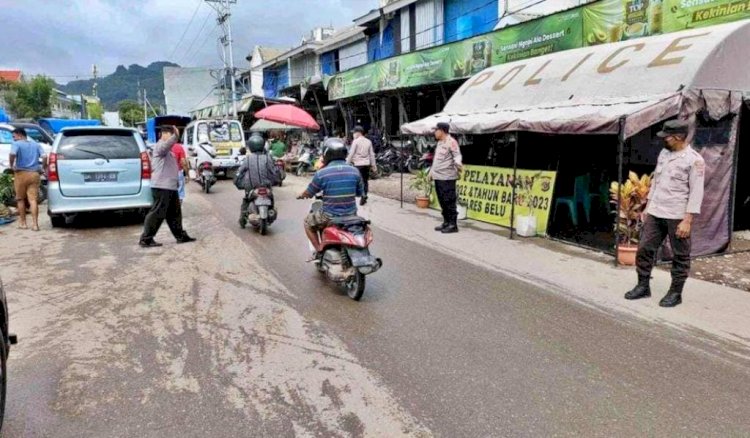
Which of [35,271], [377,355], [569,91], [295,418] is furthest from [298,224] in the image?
[295,418]

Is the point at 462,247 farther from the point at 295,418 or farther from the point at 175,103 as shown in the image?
the point at 175,103

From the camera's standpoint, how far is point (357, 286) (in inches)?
222

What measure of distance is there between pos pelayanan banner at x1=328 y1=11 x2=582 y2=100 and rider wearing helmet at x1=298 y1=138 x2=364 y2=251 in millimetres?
7917

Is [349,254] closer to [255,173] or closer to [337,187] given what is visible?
[337,187]

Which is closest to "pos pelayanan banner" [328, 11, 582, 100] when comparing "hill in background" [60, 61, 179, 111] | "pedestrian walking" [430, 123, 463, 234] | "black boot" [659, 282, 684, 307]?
"pedestrian walking" [430, 123, 463, 234]

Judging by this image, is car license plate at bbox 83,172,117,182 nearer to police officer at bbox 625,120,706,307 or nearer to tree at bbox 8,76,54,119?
police officer at bbox 625,120,706,307

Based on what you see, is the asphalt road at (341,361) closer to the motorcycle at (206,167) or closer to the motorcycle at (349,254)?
the motorcycle at (349,254)

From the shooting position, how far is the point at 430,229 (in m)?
9.88

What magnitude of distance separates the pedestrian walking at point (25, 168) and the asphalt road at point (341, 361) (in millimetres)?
3483

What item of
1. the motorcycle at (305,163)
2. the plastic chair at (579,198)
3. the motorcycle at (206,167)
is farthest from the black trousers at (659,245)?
the motorcycle at (305,163)

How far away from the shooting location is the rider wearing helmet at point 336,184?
588 cm

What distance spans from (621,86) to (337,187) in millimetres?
5700

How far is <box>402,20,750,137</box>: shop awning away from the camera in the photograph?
7.07m

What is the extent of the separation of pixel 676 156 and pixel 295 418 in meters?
4.38
